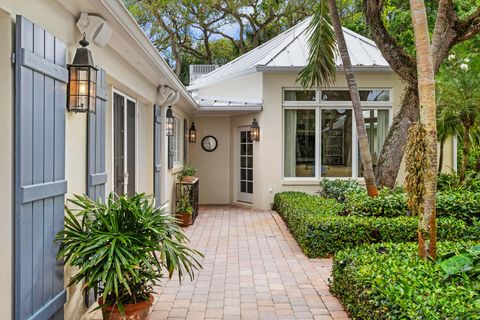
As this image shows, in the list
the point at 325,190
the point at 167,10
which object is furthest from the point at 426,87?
the point at 167,10

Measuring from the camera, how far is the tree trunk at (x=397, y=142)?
860 centimetres

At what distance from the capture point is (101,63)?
175 inches

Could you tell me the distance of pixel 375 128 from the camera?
36.7 ft

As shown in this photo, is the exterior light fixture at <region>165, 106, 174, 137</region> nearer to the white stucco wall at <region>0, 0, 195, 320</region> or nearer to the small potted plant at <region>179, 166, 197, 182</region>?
the small potted plant at <region>179, 166, 197, 182</region>

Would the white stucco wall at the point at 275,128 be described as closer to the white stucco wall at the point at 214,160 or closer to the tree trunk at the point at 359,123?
the white stucco wall at the point at 214,160

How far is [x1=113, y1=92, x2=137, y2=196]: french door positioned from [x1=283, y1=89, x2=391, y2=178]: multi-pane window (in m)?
5.25

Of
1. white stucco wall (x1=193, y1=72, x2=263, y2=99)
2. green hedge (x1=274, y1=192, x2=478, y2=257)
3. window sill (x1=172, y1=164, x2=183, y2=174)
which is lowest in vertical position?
green hedge (x1=274, y1=192, x2=478, y2=257)

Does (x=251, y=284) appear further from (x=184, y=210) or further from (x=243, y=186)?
(x=243, y=186)

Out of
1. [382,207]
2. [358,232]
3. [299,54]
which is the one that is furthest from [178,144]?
[358,232]

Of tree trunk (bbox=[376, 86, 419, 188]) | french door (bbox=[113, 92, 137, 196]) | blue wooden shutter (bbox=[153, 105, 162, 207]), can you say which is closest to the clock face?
blue wooden shutter (bbox=[153, 105, 162, 207])

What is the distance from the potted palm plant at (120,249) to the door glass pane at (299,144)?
7.58 metres

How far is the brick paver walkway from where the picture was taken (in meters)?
4.14

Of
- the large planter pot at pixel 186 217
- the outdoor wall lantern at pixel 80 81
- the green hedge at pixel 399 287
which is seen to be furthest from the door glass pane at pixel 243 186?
the outdoor wall lantern at pixel 80 81

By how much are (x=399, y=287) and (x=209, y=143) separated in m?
9.69
